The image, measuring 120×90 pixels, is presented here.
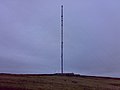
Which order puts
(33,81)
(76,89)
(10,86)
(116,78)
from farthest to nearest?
1. (116,78)
2. (33,81)
3. (76,89)
4. (10,86)

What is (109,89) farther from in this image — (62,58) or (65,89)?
(62,58)

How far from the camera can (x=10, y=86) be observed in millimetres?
30375

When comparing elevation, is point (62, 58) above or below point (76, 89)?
above

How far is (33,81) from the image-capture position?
34.8 meters

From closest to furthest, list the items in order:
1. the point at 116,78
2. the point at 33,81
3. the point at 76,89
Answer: the point at 76,89 < the point at 33,81 < the point at 116,78

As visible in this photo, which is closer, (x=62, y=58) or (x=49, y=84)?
(x=49, y=84)

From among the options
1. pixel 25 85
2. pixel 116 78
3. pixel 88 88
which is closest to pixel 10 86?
pixel 25 85

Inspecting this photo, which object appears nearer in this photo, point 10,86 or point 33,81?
point 10,86

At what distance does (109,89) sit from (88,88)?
2.66m

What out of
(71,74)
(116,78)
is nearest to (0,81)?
(71,74)

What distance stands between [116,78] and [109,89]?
1564 cm

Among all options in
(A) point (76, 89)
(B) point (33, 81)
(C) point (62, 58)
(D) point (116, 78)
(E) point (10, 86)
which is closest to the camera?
(E) point (10, 86)

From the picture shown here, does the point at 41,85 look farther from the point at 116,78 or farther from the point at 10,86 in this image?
the point at 116,78

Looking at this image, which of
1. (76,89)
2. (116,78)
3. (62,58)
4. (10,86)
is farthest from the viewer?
(116,78)
